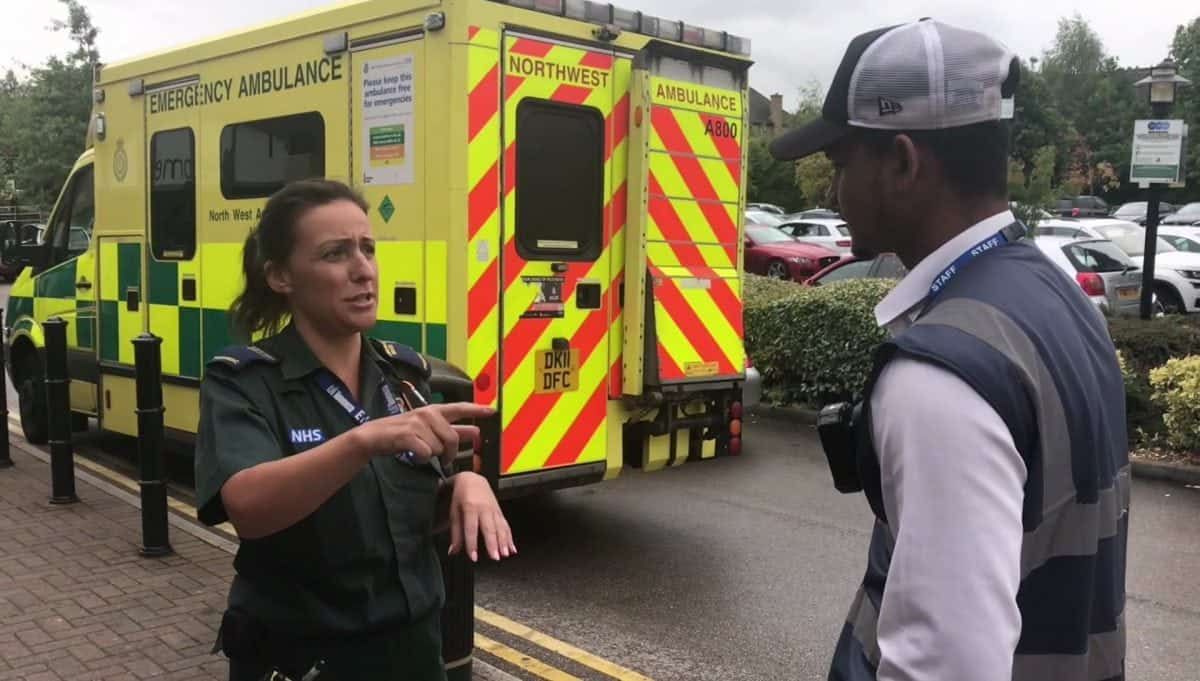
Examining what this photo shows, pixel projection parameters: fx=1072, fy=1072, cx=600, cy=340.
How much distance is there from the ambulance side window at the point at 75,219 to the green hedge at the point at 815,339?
6221 millimetres

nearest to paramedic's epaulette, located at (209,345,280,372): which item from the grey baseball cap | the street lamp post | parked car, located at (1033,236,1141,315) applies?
the grey baseball cap

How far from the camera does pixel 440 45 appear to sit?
529cm

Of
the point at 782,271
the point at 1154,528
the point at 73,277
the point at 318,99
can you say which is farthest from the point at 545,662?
the point at 782,271

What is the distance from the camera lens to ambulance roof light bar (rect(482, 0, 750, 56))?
5629 millimetres

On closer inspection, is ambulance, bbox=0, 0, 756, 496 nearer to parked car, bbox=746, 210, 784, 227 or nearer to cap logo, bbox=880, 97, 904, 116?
cap logo, bbox=880, 97, 904, 116

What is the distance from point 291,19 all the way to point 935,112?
546 cm

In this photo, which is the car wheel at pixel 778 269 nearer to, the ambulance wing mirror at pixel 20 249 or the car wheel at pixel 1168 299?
the car wheel at pixel 1168 299

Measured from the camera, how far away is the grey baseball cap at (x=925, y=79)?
1.41 metres

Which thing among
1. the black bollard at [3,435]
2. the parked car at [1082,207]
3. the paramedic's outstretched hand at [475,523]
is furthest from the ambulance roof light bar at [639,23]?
the parked car at [1082,207]

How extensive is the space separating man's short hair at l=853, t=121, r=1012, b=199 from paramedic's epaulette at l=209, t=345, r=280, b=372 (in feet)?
3.90

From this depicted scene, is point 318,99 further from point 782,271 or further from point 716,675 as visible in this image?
point 782,271

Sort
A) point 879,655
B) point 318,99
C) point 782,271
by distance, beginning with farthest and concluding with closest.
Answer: point 782,271 < point 318,99 < point 879,655

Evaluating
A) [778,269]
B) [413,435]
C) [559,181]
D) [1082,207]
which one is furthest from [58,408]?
[1082,207]

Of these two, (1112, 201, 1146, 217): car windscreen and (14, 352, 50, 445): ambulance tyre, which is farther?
(1112, 201, 1146, 217): car windscreen
